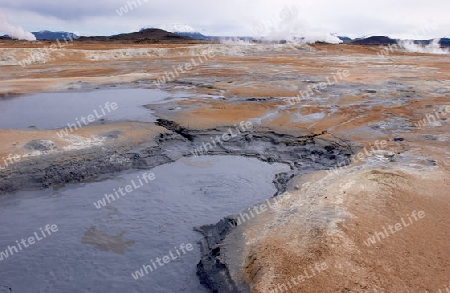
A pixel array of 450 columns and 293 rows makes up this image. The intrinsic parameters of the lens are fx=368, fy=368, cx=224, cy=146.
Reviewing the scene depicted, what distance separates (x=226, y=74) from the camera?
20531mm

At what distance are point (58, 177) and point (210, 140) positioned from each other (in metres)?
3.59

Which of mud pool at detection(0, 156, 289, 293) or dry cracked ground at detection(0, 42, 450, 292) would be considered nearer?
dry cracked ground at detection(0, 42, 450, 292)

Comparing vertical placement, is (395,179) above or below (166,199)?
above

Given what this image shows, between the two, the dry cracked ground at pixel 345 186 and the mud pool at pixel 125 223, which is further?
the mud pool at pixel 125 223

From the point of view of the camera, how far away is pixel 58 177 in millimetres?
6969

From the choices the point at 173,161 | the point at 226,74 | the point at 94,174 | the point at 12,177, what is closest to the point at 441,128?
the point at 173,161

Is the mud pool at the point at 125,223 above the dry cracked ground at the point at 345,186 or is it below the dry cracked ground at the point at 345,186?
below

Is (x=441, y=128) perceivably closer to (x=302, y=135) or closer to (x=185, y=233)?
(x=302, y=135)

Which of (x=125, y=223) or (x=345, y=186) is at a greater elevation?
(x=345, y=186)

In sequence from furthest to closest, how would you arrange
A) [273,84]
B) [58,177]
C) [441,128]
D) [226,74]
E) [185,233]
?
[226,74] → [273,84] → [441,128] → [58,177] → [185,233]

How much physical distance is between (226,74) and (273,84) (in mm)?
5000

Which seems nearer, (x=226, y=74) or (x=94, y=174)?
(x=94, y=174)

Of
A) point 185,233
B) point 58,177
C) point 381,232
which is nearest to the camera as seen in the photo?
point 381,232

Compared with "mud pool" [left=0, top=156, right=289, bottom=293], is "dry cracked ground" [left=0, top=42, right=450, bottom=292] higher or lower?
higher
